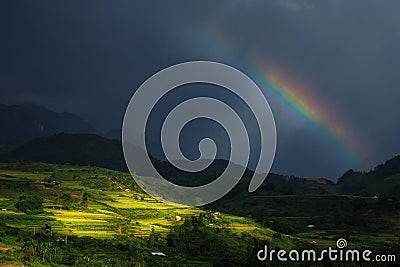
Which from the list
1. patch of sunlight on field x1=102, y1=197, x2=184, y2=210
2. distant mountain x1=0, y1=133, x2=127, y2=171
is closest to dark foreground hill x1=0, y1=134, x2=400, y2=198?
distant mountain x1=0, y1=133, x2=127, y2=171

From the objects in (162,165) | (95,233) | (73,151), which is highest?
(73,151)

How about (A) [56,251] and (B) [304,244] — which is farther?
(B) [304,244]

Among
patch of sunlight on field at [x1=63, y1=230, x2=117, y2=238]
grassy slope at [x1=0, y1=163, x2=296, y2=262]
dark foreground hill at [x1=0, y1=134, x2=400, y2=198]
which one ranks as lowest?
patch of sunlight on field at [x1=63, y1=230, x2=117, y2=238]

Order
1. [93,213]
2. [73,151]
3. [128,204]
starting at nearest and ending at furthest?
[93,213], [128,204], [73,151]

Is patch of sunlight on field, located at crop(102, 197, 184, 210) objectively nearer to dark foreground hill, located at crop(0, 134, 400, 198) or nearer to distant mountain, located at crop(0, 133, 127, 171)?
dark foreground hill, located at crop(0, 134, 400, 198)

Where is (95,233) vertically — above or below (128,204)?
below

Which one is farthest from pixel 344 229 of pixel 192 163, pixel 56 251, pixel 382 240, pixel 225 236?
pixel 192 163

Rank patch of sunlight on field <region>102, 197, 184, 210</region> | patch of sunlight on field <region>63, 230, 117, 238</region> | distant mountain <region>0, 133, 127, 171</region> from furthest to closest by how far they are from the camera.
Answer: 1. distant mountain <region>0, 133, 127, 171</region>
2. patch of sunlight on field <region>102, 197, 184, 210</region>
3. patch of sunlight on field <region>63, 230, 117, 238</region>

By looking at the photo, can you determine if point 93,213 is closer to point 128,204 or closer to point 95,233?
point 95,233

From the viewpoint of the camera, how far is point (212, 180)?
13988cm

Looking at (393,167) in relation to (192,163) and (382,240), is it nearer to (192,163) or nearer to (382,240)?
(192,163)

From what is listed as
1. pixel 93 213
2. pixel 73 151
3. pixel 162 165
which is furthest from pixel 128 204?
pixel 73 151

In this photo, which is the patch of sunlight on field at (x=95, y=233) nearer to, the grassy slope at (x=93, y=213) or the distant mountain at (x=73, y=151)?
the grassy slope at (x=93, y=213)

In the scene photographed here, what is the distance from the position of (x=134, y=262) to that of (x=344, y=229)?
50.0m
